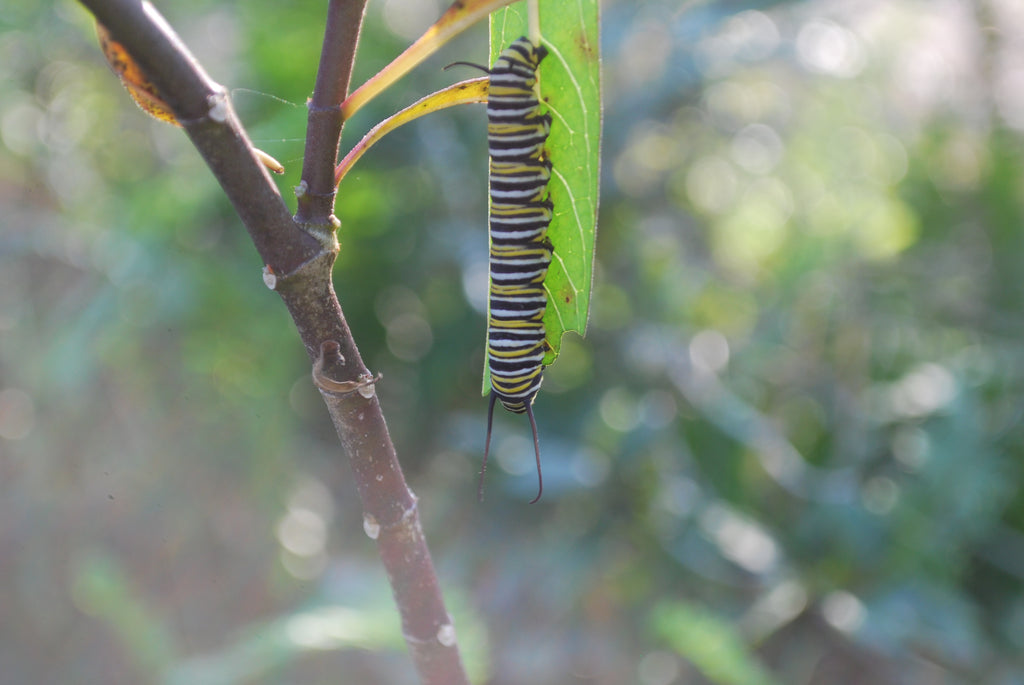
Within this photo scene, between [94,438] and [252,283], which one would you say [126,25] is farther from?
[94,438]

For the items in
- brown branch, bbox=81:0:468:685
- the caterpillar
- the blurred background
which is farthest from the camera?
the blurred background

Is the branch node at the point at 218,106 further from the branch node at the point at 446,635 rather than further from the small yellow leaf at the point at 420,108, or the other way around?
the branch node at the point at 446,635

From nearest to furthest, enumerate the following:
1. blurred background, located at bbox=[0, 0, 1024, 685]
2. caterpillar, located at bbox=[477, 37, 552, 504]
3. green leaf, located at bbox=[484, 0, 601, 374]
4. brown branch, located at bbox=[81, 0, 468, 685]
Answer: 1. brown branch, located at bbox=[81, 0, 468, 685]
2. green leaf, located at bbox=[484, 0, 601, 374]
3. caterpillar, located at bbox=[477, 37, 552, 504]
4. blurred background, located at bbox=[0, 0, 1024, 685]

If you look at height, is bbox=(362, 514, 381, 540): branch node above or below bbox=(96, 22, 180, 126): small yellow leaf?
below

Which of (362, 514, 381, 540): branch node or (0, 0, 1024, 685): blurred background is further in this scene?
(0, 0, 1024, 685): blurred background

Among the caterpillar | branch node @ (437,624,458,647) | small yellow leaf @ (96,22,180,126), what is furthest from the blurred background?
small yellow leaf @ (96,22,180,126)

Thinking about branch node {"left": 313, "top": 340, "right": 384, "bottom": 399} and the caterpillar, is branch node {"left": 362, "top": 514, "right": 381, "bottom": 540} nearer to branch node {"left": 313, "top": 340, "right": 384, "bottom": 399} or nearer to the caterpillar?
branch node {"left": 313, "top": 340, "right": 384, "bottom": 399}

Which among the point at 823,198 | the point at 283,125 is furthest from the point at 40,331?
the point at 823,198
